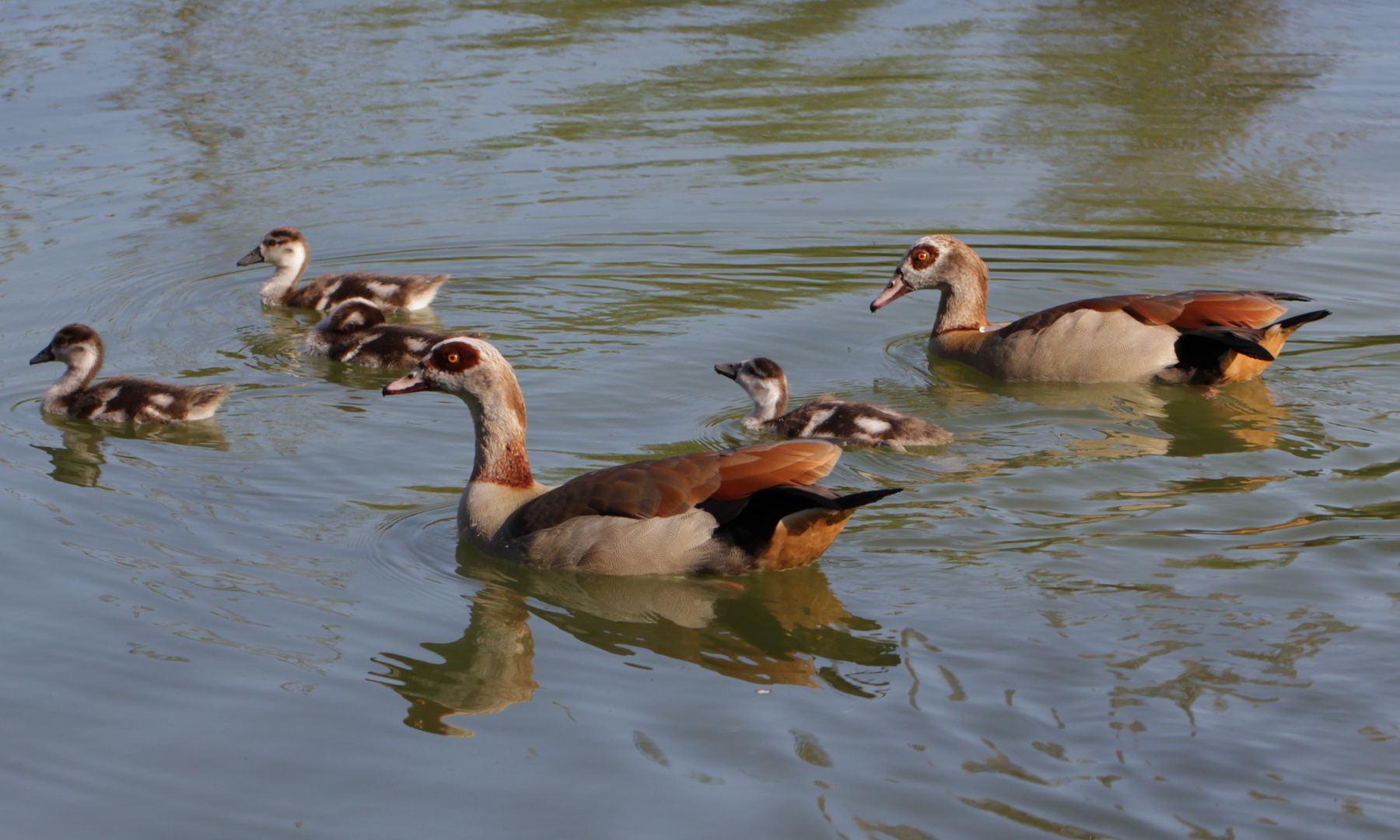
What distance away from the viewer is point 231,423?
8.66 metres

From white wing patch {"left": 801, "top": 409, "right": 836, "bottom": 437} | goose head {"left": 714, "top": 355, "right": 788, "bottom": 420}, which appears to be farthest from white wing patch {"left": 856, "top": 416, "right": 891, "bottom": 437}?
goose head {"left": 714, "top": 355, "right": 788, "bottom": 420}

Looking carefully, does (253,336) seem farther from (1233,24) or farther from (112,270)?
(1233,24)

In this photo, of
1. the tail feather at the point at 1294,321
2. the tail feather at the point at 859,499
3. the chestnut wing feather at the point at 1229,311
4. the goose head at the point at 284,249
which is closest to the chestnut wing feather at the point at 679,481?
the tail feather at the point at 859,499

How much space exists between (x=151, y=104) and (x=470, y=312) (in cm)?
682

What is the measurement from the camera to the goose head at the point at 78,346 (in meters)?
8.99

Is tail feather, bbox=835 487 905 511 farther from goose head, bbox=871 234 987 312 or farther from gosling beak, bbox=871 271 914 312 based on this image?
gosling beak, bbox=871 271 914 312

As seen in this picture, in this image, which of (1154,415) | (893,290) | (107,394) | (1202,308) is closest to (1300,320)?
(1202,308)

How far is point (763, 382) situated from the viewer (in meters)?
8.38

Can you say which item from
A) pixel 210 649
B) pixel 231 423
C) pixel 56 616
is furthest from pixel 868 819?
pixel 231 423

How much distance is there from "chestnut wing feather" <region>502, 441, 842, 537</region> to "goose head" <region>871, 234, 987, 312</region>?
4117mm

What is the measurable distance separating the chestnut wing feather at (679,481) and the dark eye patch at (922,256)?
13.7 feet

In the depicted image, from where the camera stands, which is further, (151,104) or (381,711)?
(151,104)

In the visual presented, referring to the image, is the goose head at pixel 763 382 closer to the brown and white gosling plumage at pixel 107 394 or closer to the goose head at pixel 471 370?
the goose head at pixel 471 370

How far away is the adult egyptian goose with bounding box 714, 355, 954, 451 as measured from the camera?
796cm
